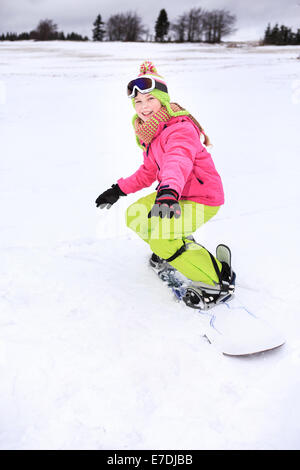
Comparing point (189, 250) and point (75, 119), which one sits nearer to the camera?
point (189, 250)

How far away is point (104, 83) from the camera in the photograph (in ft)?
33.2

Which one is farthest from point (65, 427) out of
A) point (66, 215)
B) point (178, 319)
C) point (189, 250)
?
point (66, 215)

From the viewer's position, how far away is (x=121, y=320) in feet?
6.40

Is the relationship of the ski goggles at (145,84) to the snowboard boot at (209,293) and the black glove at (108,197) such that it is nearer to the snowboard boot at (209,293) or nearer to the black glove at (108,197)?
the black glove at (108,197)

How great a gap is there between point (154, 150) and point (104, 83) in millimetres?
9248

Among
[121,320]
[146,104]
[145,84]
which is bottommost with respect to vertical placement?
[121,320]

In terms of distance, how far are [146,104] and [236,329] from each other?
154 centimetres

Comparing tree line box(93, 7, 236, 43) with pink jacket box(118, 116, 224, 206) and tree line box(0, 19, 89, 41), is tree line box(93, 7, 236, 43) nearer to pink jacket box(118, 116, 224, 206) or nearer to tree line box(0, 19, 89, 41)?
tree line box(0, 19, 89, 41)

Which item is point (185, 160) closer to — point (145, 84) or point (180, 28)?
point (145, 84)

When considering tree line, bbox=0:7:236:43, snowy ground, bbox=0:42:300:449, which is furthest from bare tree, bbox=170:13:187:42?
snowy ground, bbox=0:42:300:449

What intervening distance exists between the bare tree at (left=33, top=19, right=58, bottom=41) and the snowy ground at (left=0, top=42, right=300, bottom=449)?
4137cm

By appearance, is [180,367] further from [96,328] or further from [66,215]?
[66,215]

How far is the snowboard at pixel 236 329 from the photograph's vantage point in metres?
1.74

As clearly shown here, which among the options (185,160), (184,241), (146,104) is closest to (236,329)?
(184,241)
